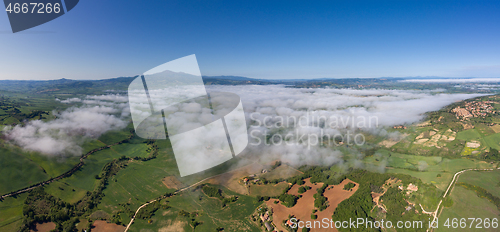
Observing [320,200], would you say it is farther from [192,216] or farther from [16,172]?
[16,172]

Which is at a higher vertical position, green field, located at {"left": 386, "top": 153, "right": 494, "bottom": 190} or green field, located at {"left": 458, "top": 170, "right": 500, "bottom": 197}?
green field, located at {"left": 458, "top": 170, "right": 500, "bottom": 197}

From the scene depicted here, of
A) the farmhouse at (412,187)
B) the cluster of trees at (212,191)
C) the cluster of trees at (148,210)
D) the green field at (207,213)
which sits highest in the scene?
the farmhouse at (412,187)

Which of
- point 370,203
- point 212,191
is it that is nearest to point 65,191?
point 212,191

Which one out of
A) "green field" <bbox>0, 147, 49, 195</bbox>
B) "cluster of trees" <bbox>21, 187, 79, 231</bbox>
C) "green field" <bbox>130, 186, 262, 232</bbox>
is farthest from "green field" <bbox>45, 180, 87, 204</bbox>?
"green field" <bbox>130, 186, 262, 232</bbox>

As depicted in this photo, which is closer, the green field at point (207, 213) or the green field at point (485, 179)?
the green field at point (207, 213)

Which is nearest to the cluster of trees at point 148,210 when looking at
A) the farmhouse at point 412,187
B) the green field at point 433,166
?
the farmhouse at point 412,187

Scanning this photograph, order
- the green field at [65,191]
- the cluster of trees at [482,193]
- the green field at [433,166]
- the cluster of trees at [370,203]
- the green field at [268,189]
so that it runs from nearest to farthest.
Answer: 1. the cluster of trees at [370,203]
2. the cluster of trees at [482,193]
3. the green field at [65,191]
4. the green field at [268,189]
5. the green field at [433,166]

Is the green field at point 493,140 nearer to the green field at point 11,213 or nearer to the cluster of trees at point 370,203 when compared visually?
the cluster of trees at point 370,203

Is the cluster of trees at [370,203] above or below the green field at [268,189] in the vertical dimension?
above

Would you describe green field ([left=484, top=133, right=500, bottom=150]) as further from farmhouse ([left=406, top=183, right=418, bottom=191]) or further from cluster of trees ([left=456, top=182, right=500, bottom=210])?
farmhouse ([left=406, top=183, right=418, bottom=191])

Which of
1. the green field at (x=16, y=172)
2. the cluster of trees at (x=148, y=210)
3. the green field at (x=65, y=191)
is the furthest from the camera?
the green field at (x=16, y=172)

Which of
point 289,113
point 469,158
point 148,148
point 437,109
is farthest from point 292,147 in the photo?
point 437,109
